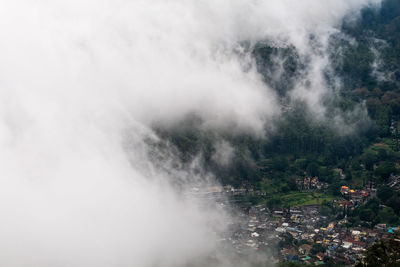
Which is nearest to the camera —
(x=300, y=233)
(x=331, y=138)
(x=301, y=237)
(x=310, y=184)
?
(x=301, y=237)

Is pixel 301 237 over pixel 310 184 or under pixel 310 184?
under

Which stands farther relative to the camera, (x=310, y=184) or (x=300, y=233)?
(x=310, y=184)

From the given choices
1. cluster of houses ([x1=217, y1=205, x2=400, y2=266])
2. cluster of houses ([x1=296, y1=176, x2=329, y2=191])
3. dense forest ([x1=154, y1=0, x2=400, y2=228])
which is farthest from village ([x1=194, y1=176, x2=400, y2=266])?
cluster of houses ([x1=296, y1=176, x2=329, y2=191])

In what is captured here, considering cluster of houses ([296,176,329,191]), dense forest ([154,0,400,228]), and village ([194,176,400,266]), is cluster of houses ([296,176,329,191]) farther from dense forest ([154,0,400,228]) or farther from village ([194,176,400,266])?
village ([194,176,400,266])

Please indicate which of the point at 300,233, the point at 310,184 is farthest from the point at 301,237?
the point at 310,184

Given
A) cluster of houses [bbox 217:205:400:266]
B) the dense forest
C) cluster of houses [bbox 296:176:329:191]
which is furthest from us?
cluster of houses [bbox 296:176:329:191]

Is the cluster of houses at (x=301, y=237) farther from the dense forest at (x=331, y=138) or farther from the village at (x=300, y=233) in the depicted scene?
the dense forest at (x=331, y=138)

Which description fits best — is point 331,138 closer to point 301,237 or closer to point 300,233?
point 300,233

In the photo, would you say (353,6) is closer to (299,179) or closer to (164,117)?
(299,179)
